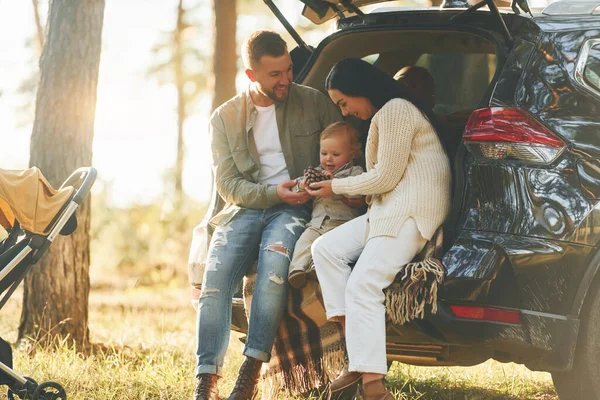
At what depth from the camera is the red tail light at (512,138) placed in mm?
3926

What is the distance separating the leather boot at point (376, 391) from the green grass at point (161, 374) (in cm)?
90

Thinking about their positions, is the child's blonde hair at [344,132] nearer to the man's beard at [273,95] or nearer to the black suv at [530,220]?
the man's beard at [273,95]

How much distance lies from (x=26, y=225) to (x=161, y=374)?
1629 mm

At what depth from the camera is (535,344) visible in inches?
152

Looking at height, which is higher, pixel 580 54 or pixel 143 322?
pixel 580 54

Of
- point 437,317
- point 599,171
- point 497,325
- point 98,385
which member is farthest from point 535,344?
point 98,385

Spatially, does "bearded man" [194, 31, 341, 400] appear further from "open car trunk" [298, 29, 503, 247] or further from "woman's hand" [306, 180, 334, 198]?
"open car trunk" [298, 29, 503, 247]

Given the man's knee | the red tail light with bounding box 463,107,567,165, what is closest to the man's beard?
the man's knee

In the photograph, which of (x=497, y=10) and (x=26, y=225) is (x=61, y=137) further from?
(x=497, y=10)

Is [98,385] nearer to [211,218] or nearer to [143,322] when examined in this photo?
[211,218]

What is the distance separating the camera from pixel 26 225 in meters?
4.45

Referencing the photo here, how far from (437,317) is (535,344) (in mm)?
417

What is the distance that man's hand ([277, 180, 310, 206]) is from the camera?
4.73 m

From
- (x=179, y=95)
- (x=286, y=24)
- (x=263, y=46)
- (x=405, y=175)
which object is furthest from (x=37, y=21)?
(x=405, y=175)
